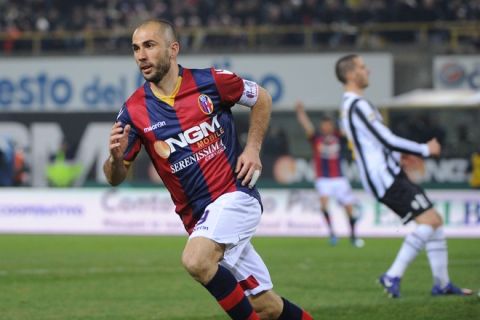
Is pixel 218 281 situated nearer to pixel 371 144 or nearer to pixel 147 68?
pixel 147 68

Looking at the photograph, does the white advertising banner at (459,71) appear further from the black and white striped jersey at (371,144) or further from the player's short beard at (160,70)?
the player's short beard at (160,70)

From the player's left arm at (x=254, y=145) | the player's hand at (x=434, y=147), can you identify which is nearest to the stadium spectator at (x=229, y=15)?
the player's hand at (x=434, y=147)

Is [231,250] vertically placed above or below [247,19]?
above

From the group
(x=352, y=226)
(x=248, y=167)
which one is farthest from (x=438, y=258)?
(x=352, y=226)

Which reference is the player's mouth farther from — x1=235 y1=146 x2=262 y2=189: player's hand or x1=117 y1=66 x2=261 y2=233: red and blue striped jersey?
x1=235 y1=146 x2=262 y2=189: player's hand

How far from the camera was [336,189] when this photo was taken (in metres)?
21.2

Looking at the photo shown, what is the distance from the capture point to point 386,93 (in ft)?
107

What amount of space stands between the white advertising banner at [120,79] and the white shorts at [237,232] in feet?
84.4

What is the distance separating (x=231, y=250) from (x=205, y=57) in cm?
2676

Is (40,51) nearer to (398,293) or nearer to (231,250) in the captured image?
(398,293)

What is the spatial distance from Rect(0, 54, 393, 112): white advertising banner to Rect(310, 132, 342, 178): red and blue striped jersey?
10787mm

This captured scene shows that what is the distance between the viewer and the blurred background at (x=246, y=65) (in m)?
29.0

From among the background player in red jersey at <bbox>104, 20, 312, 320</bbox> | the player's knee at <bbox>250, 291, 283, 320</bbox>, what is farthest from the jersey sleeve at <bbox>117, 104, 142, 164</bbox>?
the player's knee at <bbox>250, 291, 283, 320</bbox>

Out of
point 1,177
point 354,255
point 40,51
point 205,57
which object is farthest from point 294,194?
point 40,51
